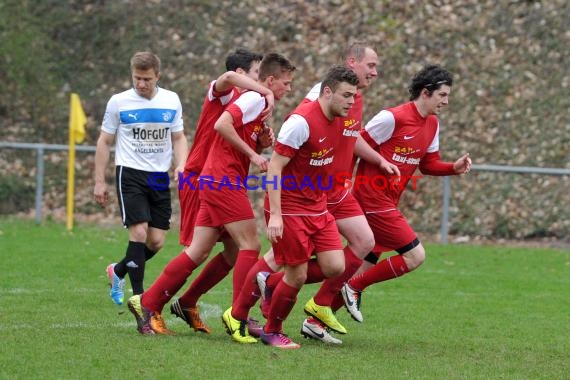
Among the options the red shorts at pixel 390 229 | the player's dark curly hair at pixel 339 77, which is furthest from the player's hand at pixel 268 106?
the red shorts at pixel 390 229

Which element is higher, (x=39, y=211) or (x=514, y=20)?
(x=514, y=20)

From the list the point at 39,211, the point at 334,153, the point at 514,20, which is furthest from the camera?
the point at 514,20

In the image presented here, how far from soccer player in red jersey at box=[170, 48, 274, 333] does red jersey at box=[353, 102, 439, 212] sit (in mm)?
1052

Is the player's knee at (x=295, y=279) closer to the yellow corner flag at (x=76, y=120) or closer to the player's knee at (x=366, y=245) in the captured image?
the player's knee at (x=366, y=245)

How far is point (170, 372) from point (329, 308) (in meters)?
1.86

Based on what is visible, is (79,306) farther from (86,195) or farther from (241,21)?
(241,21)

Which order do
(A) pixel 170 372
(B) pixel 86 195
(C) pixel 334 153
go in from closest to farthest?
1. (A) pixel 170 372
2. (C) pixel 334 153
3. (B) pixel 86 195

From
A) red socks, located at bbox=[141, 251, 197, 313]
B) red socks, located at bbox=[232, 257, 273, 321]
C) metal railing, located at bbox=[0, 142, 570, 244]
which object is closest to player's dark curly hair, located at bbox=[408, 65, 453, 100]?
red socks, located at bbox=[232, 257, 273, 321]

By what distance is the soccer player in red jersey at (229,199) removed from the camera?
7215 mm

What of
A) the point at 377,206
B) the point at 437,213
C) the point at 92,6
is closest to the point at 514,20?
the point at 437,213

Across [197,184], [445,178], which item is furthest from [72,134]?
[197,184]

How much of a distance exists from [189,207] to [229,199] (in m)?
0.79

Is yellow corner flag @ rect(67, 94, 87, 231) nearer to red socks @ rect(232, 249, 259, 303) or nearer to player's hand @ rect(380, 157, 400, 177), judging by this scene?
red socks @ rect(232, 249, 259, 303)

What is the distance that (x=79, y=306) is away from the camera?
8758mm
